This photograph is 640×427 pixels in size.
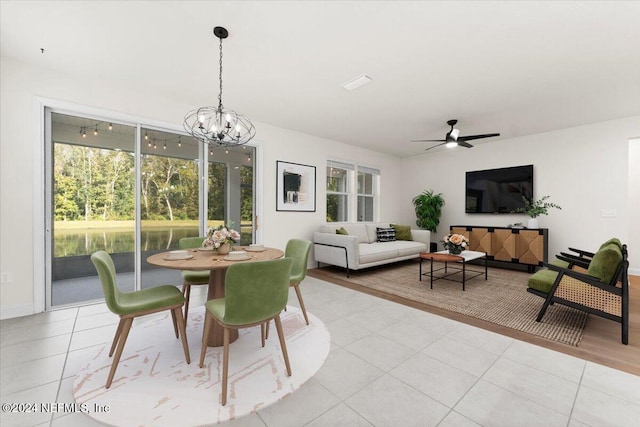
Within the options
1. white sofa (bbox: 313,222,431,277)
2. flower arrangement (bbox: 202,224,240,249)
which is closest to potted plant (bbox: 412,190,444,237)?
white sofa (bbox: 313,222,431,277)

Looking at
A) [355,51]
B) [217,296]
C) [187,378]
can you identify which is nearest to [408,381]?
[187,378]

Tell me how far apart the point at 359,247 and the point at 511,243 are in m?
2.99

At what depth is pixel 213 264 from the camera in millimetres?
1946

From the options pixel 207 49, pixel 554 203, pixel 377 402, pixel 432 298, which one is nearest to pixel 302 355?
pixel 377 402

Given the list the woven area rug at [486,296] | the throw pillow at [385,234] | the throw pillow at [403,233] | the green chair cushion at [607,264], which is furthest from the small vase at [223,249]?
the throw pillow at [403,233]

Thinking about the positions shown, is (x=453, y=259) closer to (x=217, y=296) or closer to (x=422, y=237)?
(x=422, y=237)

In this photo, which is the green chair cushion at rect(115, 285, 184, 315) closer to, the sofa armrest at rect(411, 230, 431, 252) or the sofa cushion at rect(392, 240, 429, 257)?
the sofa cushion at rect(392, 240, 429, 257)

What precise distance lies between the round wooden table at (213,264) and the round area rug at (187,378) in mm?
95

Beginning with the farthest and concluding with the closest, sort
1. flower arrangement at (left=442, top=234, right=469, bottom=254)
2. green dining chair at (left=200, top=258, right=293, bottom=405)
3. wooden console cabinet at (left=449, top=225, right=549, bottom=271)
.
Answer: wooden console cabinet at (left=449, top=225, right=549, bottom=271) < flower arrangement at (left=442, top=234, right=469, bottom=254) < green dining chair at (left=200, top=258, right=293, bottom=405)

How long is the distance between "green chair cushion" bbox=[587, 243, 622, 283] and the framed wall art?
4.07m

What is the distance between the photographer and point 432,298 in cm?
347

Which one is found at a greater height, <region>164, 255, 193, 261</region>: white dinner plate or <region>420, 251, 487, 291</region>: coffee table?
<region>164, 255, 193, 261</region>: white dinner plate

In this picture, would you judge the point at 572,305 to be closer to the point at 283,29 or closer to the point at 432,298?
the point at 432,298

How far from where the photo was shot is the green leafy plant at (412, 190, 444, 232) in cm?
643
